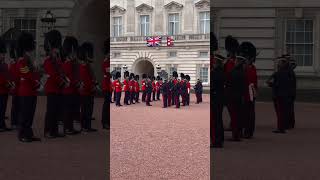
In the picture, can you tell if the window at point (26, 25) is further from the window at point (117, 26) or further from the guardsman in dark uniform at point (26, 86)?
the window at point (117, 26)

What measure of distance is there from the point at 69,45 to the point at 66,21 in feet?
1.56

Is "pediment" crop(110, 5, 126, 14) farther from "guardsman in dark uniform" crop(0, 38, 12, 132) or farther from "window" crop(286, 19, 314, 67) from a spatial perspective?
"guardsman in dark uniform" crop(0, 38, 12, 132)

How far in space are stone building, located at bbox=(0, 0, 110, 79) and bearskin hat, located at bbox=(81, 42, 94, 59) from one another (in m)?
0.06

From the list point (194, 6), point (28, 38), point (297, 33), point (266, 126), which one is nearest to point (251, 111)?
point (266, 126)

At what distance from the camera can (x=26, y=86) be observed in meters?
5.43

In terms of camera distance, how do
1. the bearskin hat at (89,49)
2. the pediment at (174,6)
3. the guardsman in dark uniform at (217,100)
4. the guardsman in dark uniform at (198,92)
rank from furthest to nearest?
the pediment at (174,6)
the guardsman in dark uniform at (198,92)
the bearskin hat at (89,49)
the guardsman in dark uniform at (217,100)

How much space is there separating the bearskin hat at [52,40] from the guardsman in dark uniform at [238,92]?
1909 mm

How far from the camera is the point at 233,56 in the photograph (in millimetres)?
5387

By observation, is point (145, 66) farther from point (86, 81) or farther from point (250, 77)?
point (250, 77)

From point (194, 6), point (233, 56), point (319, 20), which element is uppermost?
point (194, 6)

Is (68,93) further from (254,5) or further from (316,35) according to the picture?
(316,35)

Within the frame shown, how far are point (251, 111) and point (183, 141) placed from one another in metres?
0.82

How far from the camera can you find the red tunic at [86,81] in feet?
19.8

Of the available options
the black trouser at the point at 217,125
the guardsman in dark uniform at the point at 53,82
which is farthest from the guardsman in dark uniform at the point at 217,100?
the guardsman in dark uniform at the point at 53,82
